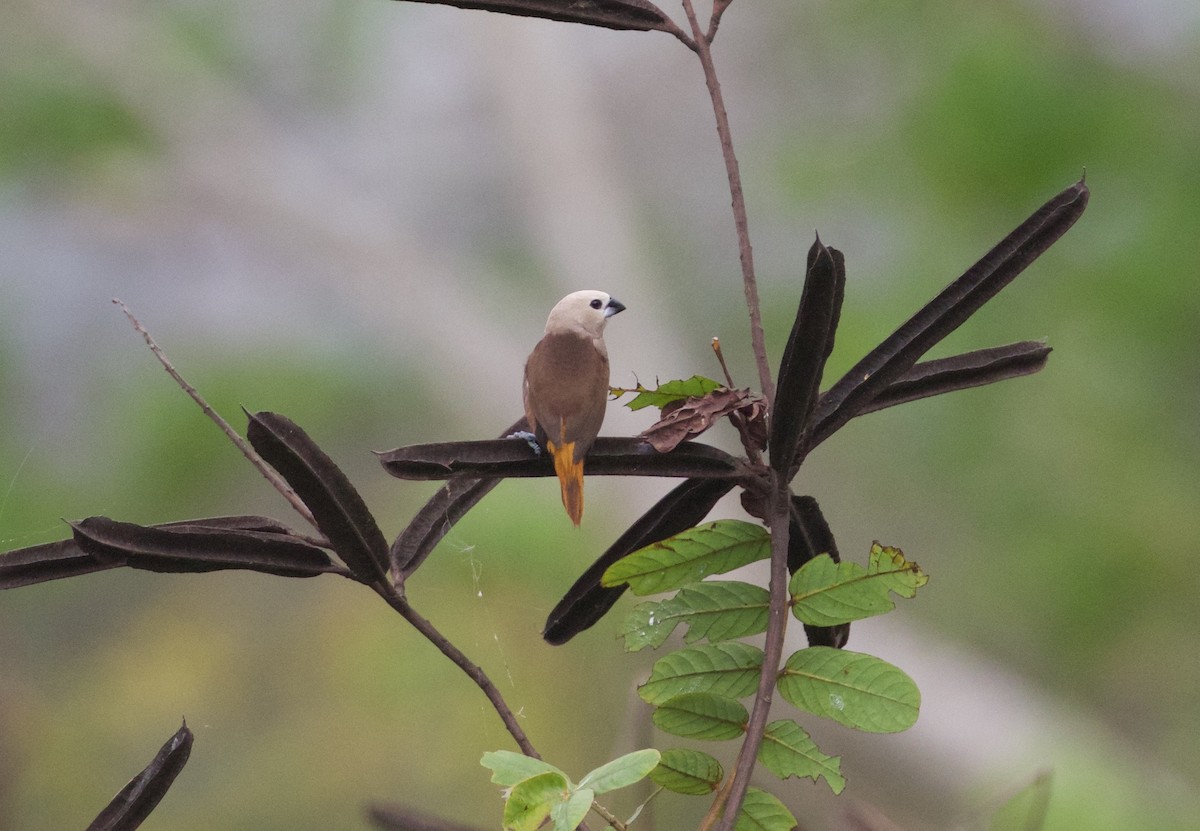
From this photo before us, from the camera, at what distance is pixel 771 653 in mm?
284

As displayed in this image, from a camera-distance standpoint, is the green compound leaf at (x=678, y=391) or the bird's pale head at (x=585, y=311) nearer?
the green compound leaf at (x=678, y=391)

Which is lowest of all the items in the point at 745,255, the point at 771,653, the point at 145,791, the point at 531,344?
the point at 145,791

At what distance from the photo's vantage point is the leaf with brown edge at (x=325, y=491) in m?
0.28

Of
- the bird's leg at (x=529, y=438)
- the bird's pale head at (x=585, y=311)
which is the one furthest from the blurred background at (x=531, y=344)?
the bird's leg at (x=529, y=438)

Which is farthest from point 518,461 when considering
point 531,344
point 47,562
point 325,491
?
point 531,344

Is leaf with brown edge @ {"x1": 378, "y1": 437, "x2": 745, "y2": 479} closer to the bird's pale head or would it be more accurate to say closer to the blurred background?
the bird's pale head

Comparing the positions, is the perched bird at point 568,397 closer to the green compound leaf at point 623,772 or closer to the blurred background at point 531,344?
the green compound leaf at point 623,772

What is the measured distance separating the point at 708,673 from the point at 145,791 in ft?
0.59

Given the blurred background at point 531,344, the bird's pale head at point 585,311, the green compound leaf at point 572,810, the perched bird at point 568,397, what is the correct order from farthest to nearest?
the blurred background at point 531,344 → the bird's pale head at point 585,311 → the perched bird at point 568,397 → the green compound leaf at point 572,810

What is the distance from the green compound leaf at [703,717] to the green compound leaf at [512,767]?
0.18 feet

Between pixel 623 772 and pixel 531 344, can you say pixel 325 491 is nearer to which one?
pixel 623 772

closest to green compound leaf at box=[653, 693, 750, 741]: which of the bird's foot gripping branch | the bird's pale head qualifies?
the bird's foot gripping branch

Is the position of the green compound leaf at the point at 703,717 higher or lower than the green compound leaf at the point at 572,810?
higher

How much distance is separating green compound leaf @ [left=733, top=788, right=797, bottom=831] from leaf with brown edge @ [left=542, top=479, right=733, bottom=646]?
8cm
